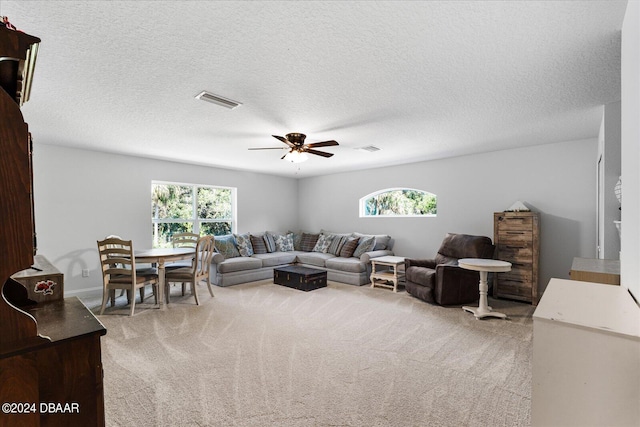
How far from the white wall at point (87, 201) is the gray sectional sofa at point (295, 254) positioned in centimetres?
149

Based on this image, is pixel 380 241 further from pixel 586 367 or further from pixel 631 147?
pixel 586 367

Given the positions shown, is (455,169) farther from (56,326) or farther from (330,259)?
(56,326)

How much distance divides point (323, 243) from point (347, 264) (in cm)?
123

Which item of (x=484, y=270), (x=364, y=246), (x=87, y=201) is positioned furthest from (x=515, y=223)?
(x=87, y=201)

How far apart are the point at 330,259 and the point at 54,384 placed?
201 inches

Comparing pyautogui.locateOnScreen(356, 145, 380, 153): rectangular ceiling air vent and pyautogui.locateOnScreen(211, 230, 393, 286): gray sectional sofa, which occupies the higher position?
pyautogui.locateOnScreen(356, 145, 380, 153): rectangular ceiling air vent

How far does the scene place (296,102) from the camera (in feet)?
9.18

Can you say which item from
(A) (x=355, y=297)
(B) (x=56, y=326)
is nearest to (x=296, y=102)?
(B) (x=56, y=326)

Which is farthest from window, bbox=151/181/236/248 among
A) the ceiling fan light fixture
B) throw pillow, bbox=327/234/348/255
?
the ceiling fan light fixture

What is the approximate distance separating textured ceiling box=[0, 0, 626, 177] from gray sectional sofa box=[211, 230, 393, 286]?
252cm

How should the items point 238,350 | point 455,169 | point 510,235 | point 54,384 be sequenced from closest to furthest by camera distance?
point 54,384
point 238,350
point 510,235
point 455,169

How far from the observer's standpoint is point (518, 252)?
170 inches

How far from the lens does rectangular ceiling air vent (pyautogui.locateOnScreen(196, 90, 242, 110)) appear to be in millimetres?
2602

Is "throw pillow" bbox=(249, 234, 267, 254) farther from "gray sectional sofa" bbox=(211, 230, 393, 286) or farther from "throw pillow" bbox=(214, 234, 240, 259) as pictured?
"throw pillow" bbox=(214, 234, 240, 259)
